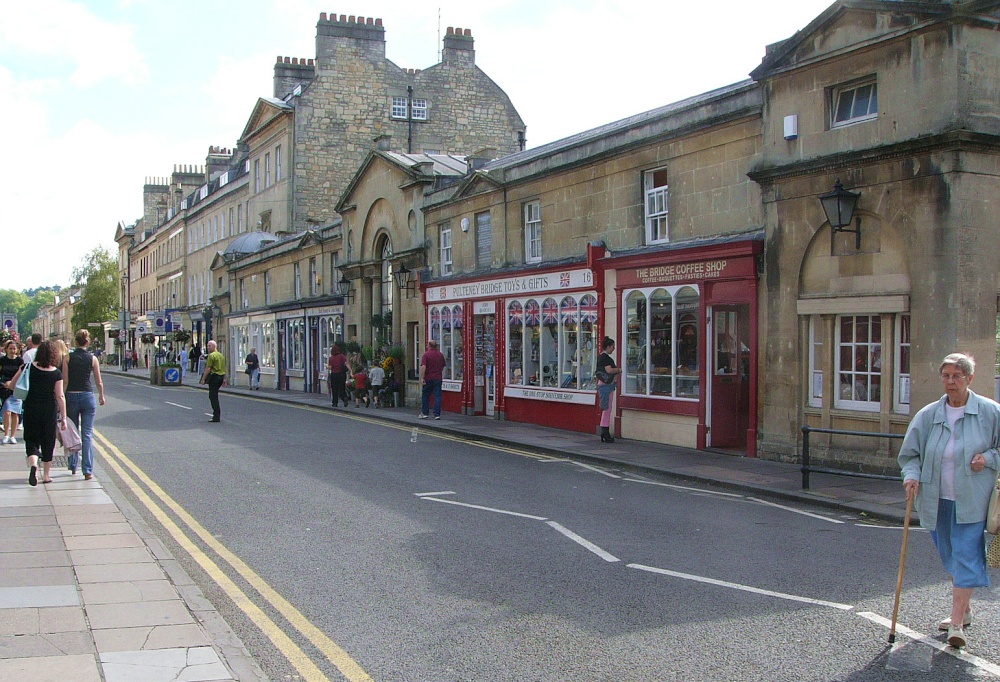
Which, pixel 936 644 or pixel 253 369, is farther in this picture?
pixel 253 369

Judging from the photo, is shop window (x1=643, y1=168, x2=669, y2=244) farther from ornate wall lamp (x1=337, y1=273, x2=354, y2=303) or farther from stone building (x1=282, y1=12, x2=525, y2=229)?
stone building (x1=282, y1=12, x2=525, y2=229)

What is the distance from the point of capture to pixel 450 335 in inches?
976

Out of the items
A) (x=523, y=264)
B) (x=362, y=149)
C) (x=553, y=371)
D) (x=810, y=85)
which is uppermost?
(x=362, y=149)

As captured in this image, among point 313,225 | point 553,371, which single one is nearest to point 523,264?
point 553,371

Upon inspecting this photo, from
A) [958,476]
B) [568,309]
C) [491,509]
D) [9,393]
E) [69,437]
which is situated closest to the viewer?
[958,476]

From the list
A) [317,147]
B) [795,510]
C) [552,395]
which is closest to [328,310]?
[317,147]

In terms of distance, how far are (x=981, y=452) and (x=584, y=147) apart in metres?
14.3

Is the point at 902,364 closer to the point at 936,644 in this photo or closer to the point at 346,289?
the point at 936,644

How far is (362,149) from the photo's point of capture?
44250 mm

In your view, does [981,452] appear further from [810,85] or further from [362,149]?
[362,149]

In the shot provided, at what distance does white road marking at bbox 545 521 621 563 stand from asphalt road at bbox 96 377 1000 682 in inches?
1.1

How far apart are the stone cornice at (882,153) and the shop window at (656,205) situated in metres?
2.91

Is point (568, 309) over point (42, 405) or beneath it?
over

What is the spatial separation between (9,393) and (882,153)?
15.1 m
